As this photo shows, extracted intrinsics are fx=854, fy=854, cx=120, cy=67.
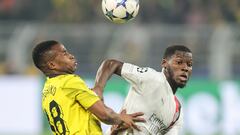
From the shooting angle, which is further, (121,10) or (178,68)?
(121,10)

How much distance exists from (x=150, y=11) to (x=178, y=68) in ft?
32.8

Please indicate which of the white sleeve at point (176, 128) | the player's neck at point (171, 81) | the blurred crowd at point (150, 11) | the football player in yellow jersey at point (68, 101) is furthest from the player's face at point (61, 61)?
the blurred crowd at point (150, 11)

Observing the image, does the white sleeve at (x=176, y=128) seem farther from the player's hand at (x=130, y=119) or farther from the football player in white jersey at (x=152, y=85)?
the player's hand at (x=130, y=119)

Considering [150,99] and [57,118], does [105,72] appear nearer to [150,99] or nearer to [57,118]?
[150,99]

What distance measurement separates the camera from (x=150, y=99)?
8.15 m

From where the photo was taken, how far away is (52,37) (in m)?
17.0

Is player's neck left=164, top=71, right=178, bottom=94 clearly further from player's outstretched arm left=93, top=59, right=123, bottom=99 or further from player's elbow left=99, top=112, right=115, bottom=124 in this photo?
player's elbow left=99, top=112, right=115, bottom=124

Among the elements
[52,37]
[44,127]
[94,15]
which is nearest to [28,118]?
[44,127]

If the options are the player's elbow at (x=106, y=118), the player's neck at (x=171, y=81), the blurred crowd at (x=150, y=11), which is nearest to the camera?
the player's elbow at (x=106, y=118)

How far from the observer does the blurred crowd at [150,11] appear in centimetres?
1811

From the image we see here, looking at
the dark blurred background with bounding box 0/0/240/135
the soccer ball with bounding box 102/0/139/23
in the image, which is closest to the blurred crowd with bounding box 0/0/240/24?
the dark blurred background with bounding box 0/0/240/135

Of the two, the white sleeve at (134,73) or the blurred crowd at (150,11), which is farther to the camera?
the blurred crowd at (150,11)

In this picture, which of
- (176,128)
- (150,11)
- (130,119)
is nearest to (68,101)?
(130,119)

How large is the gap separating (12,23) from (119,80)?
121 inches
